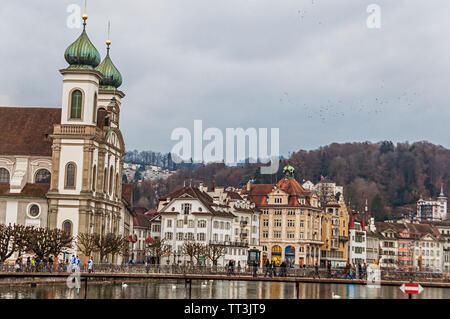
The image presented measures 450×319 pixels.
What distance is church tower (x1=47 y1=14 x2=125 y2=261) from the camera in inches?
3260

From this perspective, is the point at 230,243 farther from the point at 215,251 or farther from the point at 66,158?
the point at 66,158

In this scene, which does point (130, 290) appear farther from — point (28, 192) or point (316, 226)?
point (316, 226)

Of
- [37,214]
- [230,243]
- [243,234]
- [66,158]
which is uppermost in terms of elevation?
[66,158]

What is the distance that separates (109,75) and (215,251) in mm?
23108

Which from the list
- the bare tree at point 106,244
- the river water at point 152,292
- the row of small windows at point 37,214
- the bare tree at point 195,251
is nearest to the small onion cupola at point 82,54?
the row of small windows at point 37,214

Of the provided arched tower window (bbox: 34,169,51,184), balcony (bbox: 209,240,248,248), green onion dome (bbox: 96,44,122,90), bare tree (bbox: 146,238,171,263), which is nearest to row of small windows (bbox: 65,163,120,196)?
arched tower window (bbox: 34,169,51,184)

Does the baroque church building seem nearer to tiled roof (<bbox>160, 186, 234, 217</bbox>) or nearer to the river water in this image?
the river water

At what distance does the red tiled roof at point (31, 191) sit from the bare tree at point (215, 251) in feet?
70.7

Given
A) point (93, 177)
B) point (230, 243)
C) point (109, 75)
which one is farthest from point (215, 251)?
point (109, 75)

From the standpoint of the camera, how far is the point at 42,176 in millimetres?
87188

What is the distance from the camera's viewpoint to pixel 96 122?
88750 millimetres

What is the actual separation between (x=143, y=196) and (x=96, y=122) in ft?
331

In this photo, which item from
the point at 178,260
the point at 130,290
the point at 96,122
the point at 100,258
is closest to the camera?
the point at 130,290
